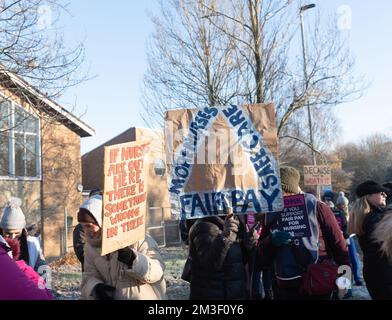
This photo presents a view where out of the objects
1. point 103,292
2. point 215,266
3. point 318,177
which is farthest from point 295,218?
point 318,177

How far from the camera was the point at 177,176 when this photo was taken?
4.45 metres

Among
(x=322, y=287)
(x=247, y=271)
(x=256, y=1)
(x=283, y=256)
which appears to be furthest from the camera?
(x=256, y=1)

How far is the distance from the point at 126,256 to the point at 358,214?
2.27m

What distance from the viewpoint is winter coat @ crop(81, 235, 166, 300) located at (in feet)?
10.4

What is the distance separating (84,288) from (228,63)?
1232cm

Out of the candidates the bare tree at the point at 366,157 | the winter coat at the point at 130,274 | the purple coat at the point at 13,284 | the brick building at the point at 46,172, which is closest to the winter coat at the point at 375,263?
the winter coat at the point at 130,274

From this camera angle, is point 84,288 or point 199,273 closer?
point 84,288

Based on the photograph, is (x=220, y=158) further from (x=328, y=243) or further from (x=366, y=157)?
(x=366, y=157)

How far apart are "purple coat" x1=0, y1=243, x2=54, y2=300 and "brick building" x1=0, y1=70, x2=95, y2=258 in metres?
13.9

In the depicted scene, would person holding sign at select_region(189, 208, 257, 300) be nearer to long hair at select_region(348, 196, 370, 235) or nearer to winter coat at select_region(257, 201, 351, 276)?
winter coat at select_region(257, 201, 351, 276)

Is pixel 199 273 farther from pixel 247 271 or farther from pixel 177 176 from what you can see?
pixel 177 176

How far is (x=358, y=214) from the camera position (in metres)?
4.34
